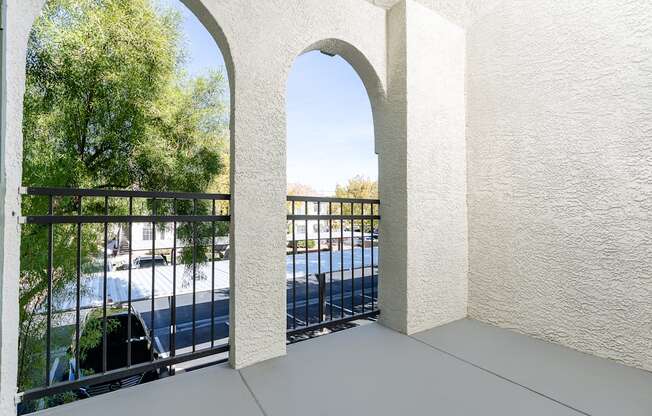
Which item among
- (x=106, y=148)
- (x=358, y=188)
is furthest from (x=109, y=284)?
(x=358, y=188)

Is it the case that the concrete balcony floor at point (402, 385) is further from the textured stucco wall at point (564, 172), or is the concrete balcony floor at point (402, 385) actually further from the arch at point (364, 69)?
the arch at point (364, 69)

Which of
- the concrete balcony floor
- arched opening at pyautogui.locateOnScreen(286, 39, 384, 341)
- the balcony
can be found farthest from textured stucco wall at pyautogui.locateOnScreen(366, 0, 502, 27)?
arched opening at pyautogui.locateOnScreen(286, 39, 384, 341)

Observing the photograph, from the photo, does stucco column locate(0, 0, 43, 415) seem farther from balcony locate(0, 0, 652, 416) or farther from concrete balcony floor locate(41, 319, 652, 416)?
concrete balcony floor locate(41, 319, 652, 416)

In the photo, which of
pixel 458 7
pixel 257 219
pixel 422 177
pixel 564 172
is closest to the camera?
pixel 257 219

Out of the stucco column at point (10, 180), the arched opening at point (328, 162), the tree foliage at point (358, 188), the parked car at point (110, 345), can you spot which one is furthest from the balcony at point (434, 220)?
the tree foliage at point (358, 188)

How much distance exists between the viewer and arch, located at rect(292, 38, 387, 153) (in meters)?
2.41

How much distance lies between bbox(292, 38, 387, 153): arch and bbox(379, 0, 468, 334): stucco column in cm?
11

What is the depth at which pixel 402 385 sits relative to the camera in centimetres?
173

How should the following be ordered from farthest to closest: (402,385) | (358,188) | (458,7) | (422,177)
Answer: (358,188) → (458,7) → (422,177) → (402,385)

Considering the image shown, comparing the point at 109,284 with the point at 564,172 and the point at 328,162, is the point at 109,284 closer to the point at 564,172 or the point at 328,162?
the point at 564,172

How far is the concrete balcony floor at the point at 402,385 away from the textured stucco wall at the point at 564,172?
337mm

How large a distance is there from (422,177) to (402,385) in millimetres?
1648

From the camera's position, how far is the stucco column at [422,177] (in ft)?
8.25

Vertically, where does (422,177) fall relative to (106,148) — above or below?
below
